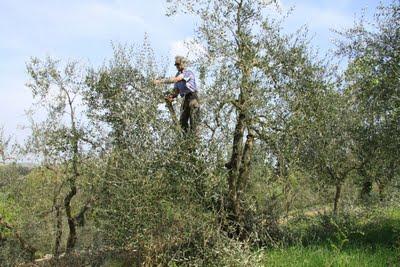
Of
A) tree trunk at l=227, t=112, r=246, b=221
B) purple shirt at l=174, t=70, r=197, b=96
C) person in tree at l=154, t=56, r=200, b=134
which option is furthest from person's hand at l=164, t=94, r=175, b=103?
tree trunk at l=227, t=112, r=246, b=221

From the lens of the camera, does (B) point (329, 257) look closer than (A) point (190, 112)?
Yes

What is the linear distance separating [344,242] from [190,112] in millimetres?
4426

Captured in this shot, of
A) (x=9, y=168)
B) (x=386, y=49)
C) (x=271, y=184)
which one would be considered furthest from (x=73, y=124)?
(x=386, y=49)

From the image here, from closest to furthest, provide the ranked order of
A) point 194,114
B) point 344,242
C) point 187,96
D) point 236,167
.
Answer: point 194,114
point 344,242
point 187,96
point 236,167

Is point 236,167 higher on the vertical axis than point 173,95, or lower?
lower

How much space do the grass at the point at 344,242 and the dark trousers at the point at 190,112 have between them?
3.12 metres

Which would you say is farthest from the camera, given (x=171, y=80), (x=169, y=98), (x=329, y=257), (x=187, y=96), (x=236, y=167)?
(x=236, y=167)

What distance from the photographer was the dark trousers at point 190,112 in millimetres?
10336

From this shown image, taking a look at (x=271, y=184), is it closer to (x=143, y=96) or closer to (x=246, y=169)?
(x=246, y=169)

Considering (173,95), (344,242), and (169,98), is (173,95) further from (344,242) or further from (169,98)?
(344,242)

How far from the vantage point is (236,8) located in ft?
39.1

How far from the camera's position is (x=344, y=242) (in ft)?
34.8

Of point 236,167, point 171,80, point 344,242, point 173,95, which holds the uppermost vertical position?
point 171,80

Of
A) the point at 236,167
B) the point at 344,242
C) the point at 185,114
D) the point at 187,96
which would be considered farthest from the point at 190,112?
the point at 344,242
